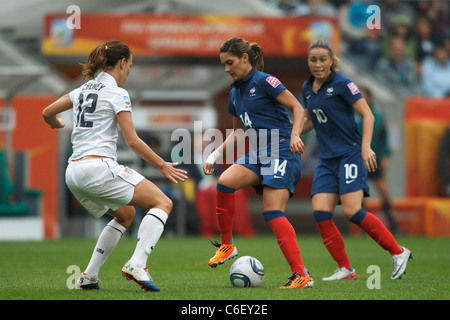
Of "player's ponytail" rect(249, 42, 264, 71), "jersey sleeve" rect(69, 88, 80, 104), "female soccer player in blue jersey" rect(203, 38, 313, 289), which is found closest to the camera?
"jersey sleeve" rect(69, 88, 80, 104)

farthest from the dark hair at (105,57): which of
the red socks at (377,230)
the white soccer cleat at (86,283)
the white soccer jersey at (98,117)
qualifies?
the red socks at (377,230)

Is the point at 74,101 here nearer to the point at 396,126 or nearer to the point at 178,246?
the point at 178,246

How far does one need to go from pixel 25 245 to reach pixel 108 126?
254 inches

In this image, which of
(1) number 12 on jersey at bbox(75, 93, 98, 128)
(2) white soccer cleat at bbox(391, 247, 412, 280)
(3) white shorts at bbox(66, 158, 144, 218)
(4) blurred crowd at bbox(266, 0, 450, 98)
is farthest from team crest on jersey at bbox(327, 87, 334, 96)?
(4) blurred crowd at bbox(266, 0, 450, 98)

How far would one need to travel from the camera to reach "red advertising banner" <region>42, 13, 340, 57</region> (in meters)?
14.9

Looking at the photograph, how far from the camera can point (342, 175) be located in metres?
6.69

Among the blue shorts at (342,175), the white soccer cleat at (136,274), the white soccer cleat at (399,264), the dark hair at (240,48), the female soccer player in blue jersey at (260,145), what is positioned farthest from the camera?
the blue shorts at (342,175)

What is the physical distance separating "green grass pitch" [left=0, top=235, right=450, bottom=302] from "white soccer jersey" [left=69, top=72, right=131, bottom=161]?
40.2 inches

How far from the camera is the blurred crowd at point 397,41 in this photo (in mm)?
19000

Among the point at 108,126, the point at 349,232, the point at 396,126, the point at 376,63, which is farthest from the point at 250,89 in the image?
the point at 376,63

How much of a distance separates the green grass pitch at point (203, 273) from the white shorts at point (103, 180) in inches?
26.7

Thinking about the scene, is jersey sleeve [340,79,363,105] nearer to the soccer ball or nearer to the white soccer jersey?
the soccer ball

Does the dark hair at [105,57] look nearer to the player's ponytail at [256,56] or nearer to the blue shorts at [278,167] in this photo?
the player's ponytail at [256,56]

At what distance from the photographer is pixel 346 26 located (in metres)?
20.1
